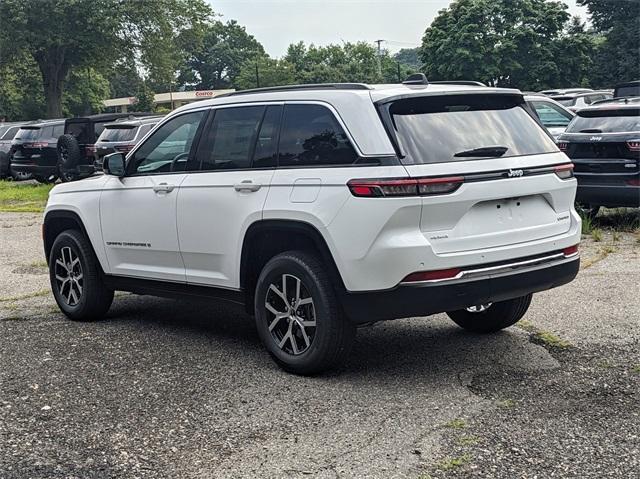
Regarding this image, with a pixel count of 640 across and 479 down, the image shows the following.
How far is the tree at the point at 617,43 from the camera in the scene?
169 ft

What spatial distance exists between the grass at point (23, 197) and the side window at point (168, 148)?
34.5 feet

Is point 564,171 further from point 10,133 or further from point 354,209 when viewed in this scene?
point 10,133

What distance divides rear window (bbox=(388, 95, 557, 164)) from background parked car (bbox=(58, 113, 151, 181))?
49.4ft

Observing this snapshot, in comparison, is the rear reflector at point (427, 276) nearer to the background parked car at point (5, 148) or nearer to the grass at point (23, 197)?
the grass at point (23, 197)

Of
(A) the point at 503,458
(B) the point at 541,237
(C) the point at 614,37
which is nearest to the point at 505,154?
(B) the point at 541,237

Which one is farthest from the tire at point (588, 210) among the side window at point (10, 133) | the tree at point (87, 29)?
the tree at point (87, 29)

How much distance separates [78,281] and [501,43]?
48.2 metres

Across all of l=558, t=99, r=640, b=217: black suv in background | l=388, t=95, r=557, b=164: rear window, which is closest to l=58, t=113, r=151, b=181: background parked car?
l=558, t=99, r=640, b=217: black suv in background

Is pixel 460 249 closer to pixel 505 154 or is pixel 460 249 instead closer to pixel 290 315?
pixel 505 154

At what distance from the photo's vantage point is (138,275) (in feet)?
21.6

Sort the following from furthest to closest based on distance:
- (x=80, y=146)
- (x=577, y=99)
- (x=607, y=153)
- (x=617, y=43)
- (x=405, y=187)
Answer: (x=617, y=43)
(x=577, y=99)
(x=80, y=146)
(x=607, y=153)
(x=405, y=187)

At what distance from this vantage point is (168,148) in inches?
253

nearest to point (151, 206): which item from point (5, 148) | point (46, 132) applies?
point (46, 132)

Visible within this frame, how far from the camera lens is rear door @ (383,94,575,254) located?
481cm
